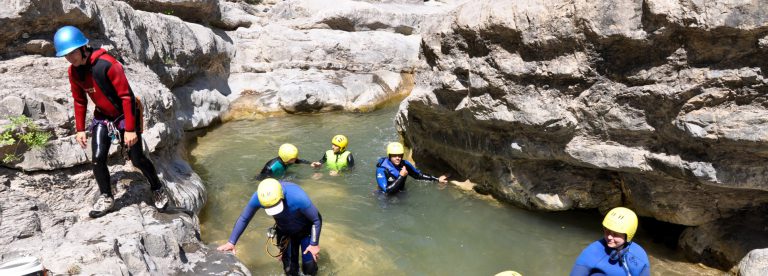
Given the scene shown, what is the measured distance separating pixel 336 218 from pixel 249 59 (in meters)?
9.42

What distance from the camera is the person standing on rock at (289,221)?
5344mm

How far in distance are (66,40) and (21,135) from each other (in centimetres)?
187

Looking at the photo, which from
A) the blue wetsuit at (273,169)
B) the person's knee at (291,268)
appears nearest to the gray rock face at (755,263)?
the person's knee at (291,268)

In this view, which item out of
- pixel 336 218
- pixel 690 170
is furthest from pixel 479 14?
pixel 336 218

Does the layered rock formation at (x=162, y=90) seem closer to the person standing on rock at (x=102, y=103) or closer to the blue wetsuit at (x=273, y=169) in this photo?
the person standing on rock at (x=102, y=103)

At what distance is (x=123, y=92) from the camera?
5.21m

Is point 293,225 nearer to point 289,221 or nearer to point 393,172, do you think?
point 289,221

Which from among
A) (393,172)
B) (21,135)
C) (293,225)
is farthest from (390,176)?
(21,135)

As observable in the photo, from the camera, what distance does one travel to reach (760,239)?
6109 millimetres

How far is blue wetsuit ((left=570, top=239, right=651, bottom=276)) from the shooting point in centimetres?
447

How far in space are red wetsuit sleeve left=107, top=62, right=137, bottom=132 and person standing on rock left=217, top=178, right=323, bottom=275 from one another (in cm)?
150

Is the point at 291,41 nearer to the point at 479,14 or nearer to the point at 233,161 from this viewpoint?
the point at 233,161

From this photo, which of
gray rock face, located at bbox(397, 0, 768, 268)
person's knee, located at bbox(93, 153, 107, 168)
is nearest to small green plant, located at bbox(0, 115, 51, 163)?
person's knee, located at bbox(93, 153, 107, 168)

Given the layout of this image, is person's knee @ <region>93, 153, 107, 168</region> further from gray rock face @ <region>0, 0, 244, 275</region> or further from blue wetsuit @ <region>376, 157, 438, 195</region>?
blue wetsuit @ <region>376, 157, 438, 195</region>
